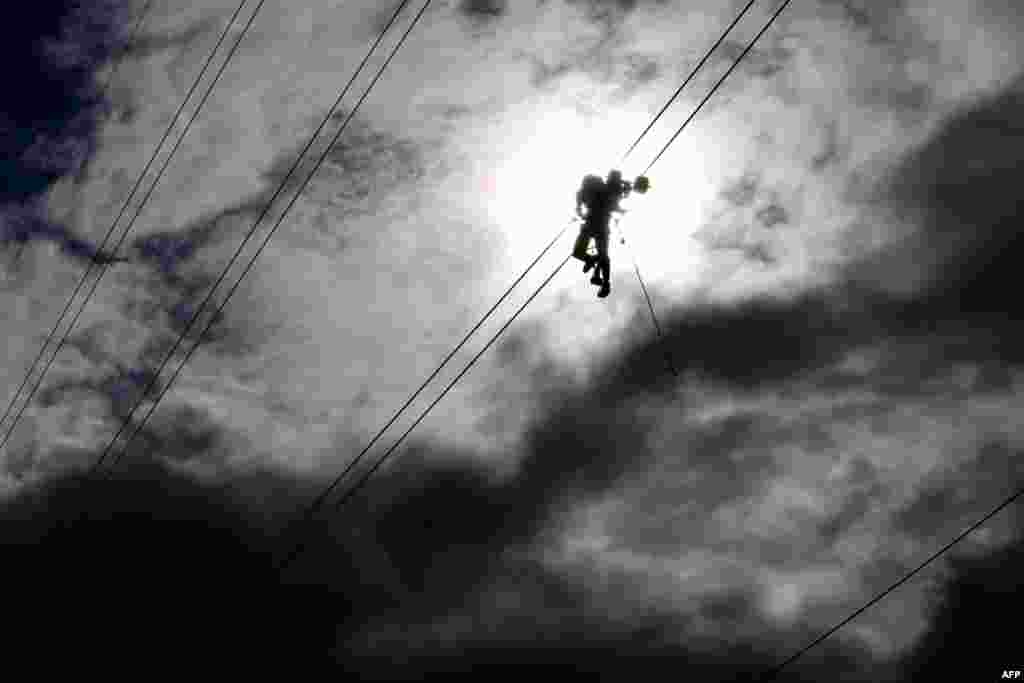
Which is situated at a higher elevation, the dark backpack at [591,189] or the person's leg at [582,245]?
the dark backpack at [591,189]

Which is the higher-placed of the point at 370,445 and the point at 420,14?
the point at 420,14

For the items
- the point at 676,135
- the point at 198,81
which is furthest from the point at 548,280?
the point at 198,81

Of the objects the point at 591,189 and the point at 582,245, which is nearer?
the point at 591,189

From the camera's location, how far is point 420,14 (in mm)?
13023

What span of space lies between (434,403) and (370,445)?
3.72ft

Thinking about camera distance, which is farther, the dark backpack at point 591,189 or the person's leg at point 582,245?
the person's leg at point 582,245

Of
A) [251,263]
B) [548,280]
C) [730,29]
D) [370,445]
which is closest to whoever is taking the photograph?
[730,29]

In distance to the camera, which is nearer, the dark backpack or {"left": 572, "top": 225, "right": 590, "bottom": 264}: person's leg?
the dark backpack

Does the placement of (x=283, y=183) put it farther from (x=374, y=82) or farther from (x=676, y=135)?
(x=676, y=135)

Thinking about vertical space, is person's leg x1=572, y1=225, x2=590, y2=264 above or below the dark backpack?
below

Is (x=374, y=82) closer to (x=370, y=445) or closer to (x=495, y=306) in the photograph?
(x=495, y=306)

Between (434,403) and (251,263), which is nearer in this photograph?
(434,403)

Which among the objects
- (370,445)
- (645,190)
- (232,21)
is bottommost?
(370,445)

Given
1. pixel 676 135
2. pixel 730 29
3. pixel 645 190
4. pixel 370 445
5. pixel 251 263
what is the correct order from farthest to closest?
pixel 251 263 < pixel 645 190 < pixel 370 445 < pixel 676 135 < pixel 730 29
